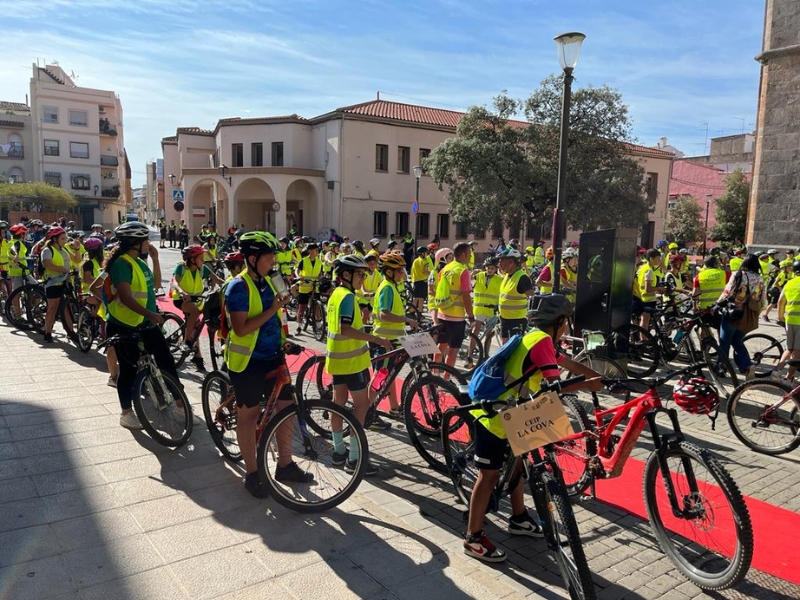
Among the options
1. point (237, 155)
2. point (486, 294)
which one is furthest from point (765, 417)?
point (237, 155)

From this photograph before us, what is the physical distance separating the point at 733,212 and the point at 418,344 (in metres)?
40.2

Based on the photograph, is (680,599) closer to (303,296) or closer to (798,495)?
(798,495)

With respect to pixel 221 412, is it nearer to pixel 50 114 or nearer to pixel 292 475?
pixel 292 475

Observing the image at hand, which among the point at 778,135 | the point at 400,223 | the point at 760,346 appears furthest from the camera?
the point at 400,223

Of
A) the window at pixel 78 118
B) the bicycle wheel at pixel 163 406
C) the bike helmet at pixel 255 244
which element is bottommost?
the bicycle wheel at pixel 163 406

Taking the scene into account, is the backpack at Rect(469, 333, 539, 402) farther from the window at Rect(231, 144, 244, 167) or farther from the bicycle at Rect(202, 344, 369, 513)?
the window at Rect(231, 144, 244, 167)

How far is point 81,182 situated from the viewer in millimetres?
63062

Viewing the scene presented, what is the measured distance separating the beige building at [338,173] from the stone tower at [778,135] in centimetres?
1554

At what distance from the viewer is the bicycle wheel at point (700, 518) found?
329 centimetres

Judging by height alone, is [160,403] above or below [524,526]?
above

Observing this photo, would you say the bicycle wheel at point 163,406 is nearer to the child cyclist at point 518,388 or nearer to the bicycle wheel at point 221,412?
the bicycle wheel at point 221,412

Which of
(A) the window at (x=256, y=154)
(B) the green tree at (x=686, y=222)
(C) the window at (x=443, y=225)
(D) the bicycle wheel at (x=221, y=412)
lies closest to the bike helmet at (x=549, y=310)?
(D) the bicycle wheel at (x=221, y=412)

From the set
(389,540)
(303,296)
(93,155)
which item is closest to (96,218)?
(93,155)

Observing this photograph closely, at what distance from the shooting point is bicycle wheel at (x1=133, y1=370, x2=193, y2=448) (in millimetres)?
5316
